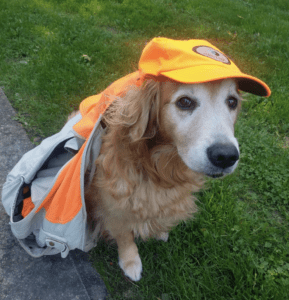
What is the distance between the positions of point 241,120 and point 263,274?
1.94 m

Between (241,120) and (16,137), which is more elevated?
(241,120)

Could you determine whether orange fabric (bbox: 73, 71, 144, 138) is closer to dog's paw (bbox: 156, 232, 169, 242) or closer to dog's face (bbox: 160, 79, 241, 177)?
dog's face (bbox: 160, 79, 241, 177)

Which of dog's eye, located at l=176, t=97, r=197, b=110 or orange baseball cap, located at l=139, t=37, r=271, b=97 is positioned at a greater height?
orange baseball cap, located at l=139, t=37, r=271, b=97

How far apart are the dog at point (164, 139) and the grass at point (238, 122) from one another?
1.14 ft

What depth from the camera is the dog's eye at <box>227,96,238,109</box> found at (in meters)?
1.56

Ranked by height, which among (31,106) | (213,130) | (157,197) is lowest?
(31,106)

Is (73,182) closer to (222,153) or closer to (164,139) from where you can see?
(164,139)

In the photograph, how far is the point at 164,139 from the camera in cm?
164

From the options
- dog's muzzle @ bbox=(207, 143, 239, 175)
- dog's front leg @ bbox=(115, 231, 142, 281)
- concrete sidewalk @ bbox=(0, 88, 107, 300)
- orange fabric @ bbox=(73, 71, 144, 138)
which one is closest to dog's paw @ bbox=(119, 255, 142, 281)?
dog's front leg @ bbox=(115, 231, 142, 281)

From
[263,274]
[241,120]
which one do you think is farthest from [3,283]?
[241,120]

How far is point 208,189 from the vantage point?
267cm

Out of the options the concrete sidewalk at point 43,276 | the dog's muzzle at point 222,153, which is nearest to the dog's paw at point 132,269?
the concrete sidewalk at point 43,276

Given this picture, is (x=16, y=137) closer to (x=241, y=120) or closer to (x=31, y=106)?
(x=31, y=106)

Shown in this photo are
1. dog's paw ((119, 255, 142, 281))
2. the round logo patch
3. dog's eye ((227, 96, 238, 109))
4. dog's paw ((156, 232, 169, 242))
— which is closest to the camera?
the round logo patch
